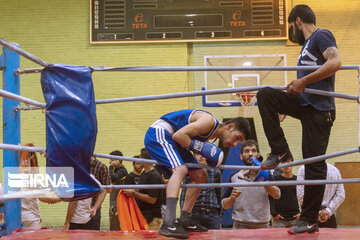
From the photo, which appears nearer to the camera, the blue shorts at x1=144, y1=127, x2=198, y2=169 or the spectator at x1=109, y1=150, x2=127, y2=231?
the blue shorts at x1=144, y1=127, x2=198, y2=169

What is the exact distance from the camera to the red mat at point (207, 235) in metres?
3.15

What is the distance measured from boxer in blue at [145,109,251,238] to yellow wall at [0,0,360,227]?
210 inches

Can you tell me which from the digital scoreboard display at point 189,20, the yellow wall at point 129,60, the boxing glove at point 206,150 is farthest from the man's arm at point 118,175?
the boxing glove at point 206,150

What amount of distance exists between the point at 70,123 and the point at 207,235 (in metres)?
1.32

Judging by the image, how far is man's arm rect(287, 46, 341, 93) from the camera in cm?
312

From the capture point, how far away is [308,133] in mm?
3330

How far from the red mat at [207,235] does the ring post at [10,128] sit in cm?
9

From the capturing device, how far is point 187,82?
9.07m

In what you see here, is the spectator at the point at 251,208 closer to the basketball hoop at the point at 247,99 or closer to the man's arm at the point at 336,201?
the man's arm at the point at 336,201

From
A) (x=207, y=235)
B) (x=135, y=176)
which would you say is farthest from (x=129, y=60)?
(x=207, y=235)

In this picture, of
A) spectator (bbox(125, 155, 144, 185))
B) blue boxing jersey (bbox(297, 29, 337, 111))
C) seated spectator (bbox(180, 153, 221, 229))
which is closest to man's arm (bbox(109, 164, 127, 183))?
spectator (bbox(125, 155, 144, 185))

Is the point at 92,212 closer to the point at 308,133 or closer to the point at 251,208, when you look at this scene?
the point at 251,208

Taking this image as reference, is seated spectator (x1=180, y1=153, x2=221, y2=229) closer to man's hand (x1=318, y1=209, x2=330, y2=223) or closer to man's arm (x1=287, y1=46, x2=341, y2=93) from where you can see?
man's hand (x1=318, y1=209, x2=330, y2=223)

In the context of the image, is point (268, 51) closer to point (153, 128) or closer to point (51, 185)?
point (153, 128)
